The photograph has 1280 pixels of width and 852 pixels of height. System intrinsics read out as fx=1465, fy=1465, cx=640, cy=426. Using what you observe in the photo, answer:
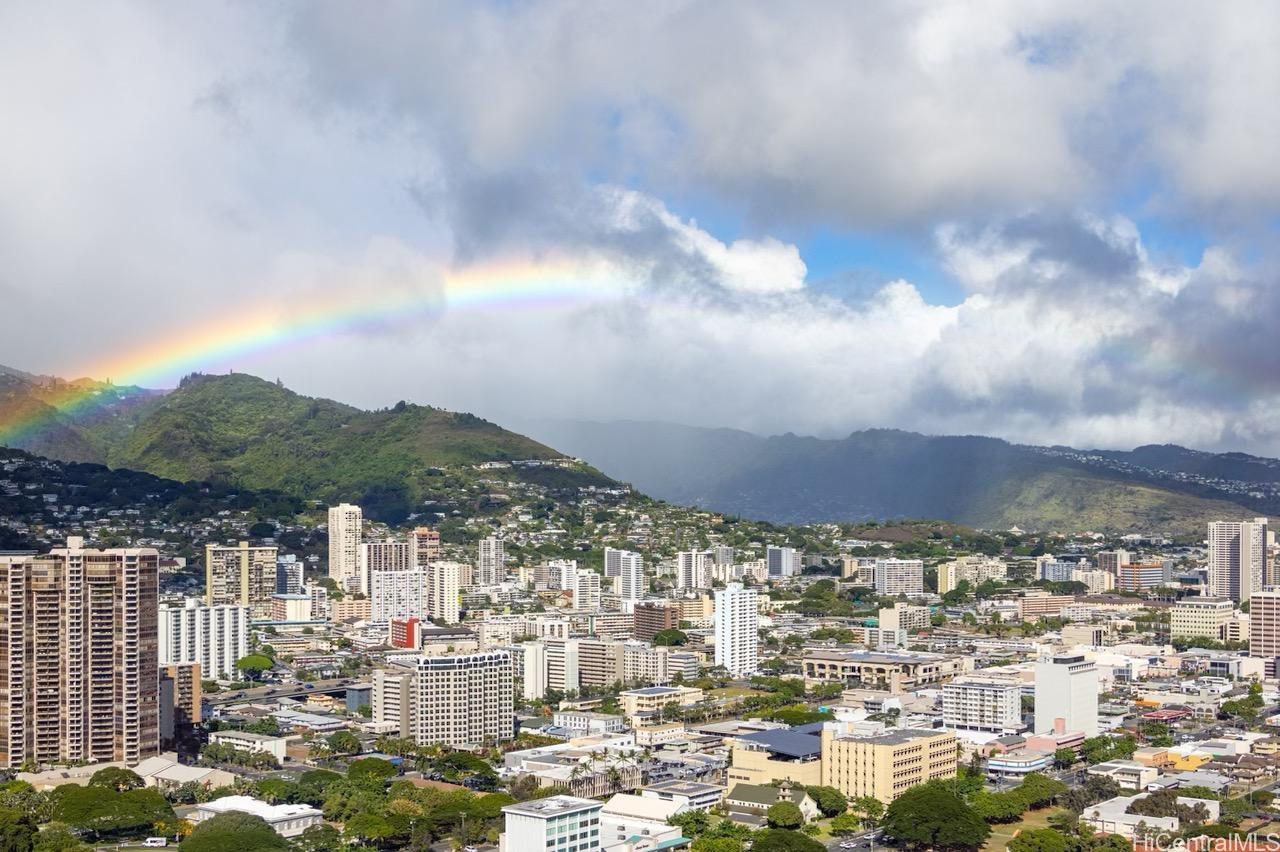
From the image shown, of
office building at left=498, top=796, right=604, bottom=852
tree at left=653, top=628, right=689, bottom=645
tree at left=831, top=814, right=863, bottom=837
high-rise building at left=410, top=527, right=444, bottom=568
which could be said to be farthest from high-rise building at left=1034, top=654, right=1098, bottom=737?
high-rise building at left=410, top=527, right=444, bottom=568

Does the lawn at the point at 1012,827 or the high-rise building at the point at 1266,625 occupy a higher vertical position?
the high-rise building at the point at 1266,625

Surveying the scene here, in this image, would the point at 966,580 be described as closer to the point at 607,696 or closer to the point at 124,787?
the point at 607,696

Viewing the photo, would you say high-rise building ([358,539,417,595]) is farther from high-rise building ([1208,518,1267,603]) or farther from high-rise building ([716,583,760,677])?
high-rise building ([1208,518,1267,603])

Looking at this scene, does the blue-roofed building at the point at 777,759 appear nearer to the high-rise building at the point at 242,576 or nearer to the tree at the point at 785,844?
the tree at the point at 785,844

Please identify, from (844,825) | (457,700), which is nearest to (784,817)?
(844,825)

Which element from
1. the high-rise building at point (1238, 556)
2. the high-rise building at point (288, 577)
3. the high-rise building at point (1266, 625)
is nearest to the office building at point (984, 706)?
the high-rise building at point (1266, 625)

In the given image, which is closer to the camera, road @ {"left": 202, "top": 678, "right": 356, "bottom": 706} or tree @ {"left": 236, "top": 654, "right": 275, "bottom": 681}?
road @ {"left": 202, "top": 678, "right": 356, "bottom": 706}
